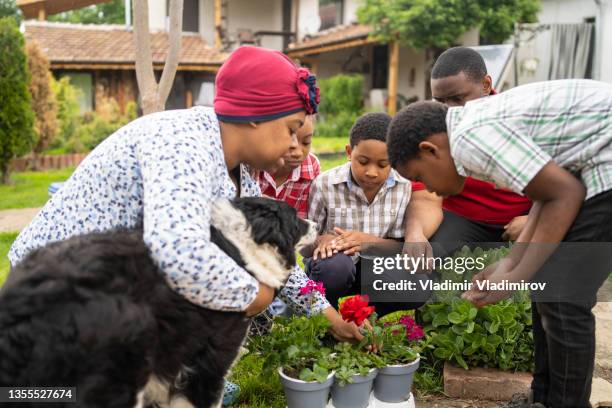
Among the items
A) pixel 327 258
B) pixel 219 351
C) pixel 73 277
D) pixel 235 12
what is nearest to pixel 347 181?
pixel 327 258

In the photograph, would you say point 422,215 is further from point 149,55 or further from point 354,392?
point 149,55

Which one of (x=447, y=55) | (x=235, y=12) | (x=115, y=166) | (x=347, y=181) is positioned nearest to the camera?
(x=115, y=166)

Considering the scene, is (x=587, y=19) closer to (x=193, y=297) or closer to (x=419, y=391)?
(x=419, y=391)

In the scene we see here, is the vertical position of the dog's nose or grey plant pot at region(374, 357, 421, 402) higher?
the dog's nose

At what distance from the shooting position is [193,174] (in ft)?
6.68

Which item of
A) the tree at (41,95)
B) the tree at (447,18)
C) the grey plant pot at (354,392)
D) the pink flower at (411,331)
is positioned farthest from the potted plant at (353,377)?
the tree at (447,18)

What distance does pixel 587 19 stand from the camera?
55.7 feet

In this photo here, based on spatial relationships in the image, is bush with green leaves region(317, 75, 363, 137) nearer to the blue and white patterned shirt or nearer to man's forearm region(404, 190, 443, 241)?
man's forearm region(404, 190, 443, 241)

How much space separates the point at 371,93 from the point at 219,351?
20.2m

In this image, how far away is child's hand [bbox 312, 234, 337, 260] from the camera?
3.50 meters

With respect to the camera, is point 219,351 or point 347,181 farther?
point 347,181

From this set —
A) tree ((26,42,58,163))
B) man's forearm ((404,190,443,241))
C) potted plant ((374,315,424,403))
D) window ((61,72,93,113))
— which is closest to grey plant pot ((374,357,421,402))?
potted plant ((374,315,424,403))

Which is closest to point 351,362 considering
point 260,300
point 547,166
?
point 260,300

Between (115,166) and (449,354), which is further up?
(115,166)
